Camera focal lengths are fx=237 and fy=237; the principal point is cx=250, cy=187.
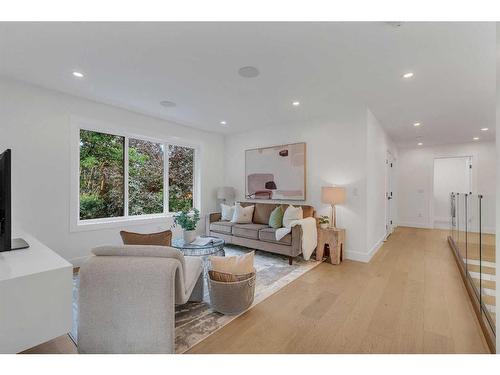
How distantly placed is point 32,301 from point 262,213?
3.56m

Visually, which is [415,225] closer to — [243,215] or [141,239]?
[243,215]

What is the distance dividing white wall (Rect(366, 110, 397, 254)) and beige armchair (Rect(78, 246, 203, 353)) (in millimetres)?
3324

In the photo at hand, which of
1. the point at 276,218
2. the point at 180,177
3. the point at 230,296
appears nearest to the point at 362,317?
the point at 230,296

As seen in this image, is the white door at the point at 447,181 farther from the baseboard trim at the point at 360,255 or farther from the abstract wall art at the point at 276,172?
the abstract wall art at the point at 276,172

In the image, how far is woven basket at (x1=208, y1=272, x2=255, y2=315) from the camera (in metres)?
2.20

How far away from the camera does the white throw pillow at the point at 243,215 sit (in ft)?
15.1

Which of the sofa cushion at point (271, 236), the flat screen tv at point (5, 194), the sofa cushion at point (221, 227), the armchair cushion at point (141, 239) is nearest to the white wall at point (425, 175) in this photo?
the sofa cushion at point (271, 236)

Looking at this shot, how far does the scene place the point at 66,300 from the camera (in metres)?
1.48

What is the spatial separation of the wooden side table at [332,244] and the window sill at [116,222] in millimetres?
2832

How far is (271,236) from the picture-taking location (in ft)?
12.5

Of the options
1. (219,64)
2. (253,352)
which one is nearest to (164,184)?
(219,64)
